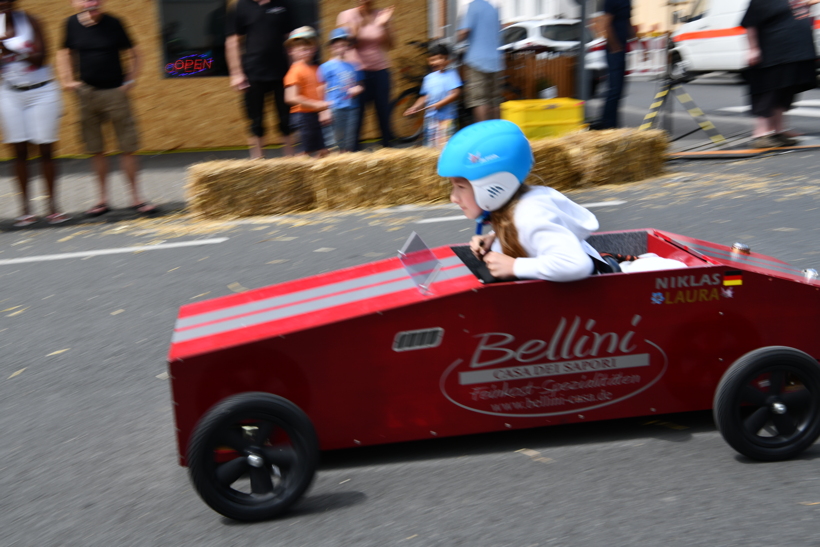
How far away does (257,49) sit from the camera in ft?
28.0

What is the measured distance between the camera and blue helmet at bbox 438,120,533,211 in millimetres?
3193

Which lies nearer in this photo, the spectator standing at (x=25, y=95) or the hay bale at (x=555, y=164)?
the spectator standing at (x=25, y=95)

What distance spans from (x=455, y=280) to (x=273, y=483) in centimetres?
97

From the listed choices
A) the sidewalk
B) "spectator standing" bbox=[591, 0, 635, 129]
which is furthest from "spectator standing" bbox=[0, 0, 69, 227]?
"spectator standing" bbox=[591, 0, 635, 129]

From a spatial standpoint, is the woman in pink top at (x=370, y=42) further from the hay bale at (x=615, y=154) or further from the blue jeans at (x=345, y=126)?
the hay bale at (x=615, y=154)

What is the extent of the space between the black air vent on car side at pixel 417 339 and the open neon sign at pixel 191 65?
982cm

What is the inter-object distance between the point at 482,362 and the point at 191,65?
9.90 m

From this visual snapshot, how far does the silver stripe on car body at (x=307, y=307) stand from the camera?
3.16 meters

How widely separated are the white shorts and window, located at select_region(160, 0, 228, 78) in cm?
424

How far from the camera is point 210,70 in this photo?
12.0 meters

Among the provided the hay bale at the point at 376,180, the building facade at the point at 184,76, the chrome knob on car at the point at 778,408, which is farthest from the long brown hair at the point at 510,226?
the building facade at the point at 184,76

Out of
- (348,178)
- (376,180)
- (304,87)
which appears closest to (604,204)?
(376,180)

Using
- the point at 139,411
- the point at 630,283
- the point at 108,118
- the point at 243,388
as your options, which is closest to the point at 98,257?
the point at 108,118

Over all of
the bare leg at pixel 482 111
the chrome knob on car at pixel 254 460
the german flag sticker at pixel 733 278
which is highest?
the german flag sticker at pixel 733 278
